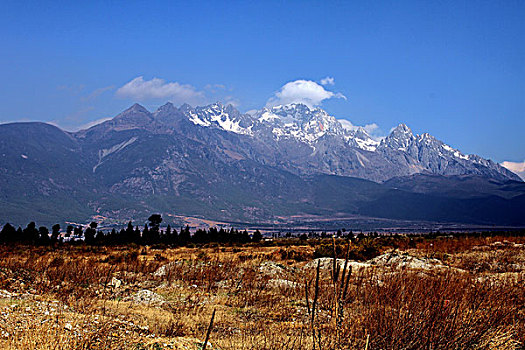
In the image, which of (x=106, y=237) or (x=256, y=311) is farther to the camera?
(x=106, y=237)

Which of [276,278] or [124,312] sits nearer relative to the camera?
[124,312]

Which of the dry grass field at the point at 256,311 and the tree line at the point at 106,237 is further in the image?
the tree line at the point at 106,237

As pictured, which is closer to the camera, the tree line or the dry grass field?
the dry grass field

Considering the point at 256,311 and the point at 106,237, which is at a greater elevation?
the point at 256,311

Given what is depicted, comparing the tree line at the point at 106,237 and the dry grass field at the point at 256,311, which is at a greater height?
the dry grass field at the point at 256,311

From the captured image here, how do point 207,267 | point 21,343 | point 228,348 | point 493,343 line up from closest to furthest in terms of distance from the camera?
point 21,343
point 493,343
point 228,348
point 207,267

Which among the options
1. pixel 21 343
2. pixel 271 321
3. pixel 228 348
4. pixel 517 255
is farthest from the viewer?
pixel 517 255

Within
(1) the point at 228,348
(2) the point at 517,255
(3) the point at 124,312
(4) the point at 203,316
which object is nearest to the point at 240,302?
(4) the point at 203,316

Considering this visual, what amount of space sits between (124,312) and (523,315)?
31.5ft

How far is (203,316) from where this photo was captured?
34.4 feet

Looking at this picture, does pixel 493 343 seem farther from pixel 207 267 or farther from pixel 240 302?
pixel 207 267

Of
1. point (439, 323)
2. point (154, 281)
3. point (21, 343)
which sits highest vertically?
point (439, 323)

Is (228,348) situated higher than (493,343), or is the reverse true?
(493,343)

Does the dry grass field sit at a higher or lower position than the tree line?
higher
